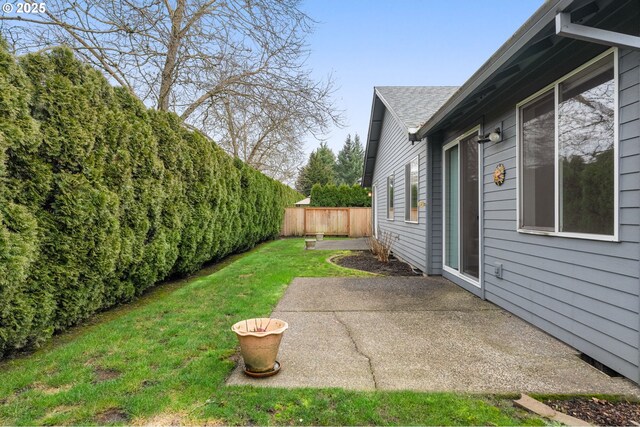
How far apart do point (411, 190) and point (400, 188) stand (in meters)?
1.11

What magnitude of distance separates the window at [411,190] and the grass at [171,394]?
189 inches

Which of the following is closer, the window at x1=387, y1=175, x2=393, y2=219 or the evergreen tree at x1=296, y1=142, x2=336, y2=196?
the window at x1=387, y1=175, x2=393, y2=219

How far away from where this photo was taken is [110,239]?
3.82 m

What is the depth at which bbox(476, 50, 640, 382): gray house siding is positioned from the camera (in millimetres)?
2344

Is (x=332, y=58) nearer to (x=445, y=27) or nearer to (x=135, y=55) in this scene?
(x=445, y=27)

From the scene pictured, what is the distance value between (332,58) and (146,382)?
9.42 metres

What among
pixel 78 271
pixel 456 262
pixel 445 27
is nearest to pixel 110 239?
pixel 78 271

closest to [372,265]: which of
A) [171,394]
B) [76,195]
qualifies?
[76,195]

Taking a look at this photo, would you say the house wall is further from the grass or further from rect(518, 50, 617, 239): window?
the grass

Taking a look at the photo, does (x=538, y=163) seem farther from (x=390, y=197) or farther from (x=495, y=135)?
(x=390, y=197)

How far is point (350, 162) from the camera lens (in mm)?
39531

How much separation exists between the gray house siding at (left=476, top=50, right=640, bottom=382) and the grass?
1.11 meters

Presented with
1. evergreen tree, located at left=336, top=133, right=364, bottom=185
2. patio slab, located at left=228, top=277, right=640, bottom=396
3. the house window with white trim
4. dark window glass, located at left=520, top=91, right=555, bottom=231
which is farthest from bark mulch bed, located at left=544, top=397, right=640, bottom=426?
evergreen tree, located at left=336, top=133, right=364, bottom=185

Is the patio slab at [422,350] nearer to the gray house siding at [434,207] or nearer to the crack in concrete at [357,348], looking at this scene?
the crack in concrete at [357,348]
